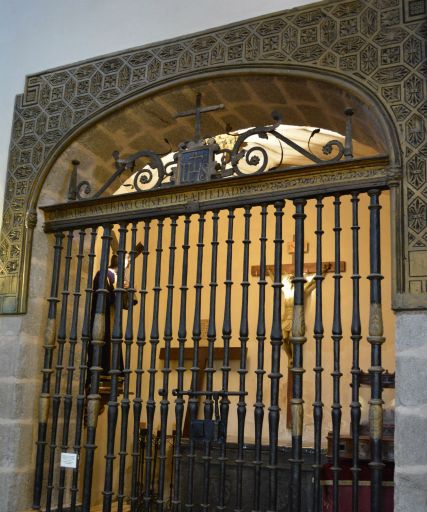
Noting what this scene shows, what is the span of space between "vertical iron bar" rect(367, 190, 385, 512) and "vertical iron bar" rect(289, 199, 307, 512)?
379 millimetres

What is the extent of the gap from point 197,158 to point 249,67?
64 cm

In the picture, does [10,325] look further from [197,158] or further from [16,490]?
[197,158]

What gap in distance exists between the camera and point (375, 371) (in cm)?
329

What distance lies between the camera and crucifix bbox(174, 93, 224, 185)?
4082 mm

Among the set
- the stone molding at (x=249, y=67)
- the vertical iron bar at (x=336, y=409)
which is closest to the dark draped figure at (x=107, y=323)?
the stone molding at (x=249, y=67)

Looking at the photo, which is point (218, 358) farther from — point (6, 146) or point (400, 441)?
point (400, 441)

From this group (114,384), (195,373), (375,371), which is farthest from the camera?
(114,384)

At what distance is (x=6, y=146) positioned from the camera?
4750 millimetres

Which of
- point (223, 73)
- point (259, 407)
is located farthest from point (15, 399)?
point (223, 73)

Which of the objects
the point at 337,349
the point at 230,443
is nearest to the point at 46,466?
the point at 230,443

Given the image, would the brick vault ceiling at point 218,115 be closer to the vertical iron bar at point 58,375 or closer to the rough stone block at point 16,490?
the vertical iron bar at point 58,375

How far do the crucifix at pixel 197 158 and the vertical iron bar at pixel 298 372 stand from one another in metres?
0.63

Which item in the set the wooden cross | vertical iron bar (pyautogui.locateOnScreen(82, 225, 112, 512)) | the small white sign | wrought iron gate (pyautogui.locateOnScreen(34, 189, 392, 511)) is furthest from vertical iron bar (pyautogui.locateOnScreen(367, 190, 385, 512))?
the small white sign

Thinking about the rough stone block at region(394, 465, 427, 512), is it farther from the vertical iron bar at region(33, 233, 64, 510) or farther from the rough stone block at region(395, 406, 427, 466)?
the vertical iron bar at region(33, 233, 64, 510)
